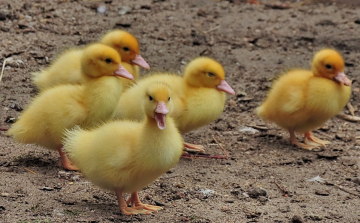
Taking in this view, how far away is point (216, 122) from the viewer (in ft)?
22.1

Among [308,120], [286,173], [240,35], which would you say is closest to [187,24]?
[240,35]

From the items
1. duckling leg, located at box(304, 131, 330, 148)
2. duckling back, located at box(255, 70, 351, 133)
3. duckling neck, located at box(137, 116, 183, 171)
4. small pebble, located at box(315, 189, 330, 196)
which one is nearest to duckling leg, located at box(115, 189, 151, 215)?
duckling neck, located at box(137, 116, 183, 171)

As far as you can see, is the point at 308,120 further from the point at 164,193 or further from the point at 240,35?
the point at 240,35

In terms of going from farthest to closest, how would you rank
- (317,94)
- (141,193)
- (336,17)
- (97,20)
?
1. (336,17)
2. (97,20)
3. (317,94)
4. (141,193)

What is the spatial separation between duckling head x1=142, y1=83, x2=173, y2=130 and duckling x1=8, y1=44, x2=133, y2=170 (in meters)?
0.88

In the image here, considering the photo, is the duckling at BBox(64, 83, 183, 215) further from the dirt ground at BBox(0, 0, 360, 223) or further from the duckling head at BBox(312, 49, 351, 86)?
the duckling head at BBox(312, 49, 351, 86)

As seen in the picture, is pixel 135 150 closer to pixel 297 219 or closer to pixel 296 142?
pixel 297 219

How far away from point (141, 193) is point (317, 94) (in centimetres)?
204

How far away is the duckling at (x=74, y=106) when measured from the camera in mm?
5000

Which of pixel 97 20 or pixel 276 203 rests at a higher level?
pixel 97 20

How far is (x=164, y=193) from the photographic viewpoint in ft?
16.3

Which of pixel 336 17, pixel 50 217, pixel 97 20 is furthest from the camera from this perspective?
pixel 336 17

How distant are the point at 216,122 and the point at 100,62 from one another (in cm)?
185

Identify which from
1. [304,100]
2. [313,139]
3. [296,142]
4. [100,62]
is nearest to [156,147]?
[100,62]
